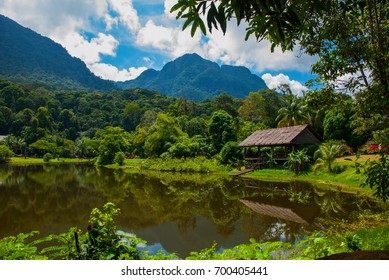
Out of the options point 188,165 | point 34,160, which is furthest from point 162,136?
point 34,160

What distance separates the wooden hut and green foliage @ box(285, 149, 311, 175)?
173 cm

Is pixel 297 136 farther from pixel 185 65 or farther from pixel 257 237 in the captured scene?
pixel 185 65

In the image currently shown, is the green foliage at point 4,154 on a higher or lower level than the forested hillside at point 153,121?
lower

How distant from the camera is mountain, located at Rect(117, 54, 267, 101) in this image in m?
100

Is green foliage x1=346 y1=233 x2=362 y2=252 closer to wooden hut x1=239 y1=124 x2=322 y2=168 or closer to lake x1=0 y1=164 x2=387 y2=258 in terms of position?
lake x1=0 y1=164 x2=387 y2=258

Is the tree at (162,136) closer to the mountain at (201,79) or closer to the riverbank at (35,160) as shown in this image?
the riverbank at (35,160)

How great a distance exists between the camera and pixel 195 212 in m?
11.5

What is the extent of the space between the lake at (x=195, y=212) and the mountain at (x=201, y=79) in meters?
79.9

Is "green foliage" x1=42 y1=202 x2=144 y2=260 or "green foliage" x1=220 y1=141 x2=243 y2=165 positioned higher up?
"green foliage" x1=220 y1=141 x2=243 y2=165

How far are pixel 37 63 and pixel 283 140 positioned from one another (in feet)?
329

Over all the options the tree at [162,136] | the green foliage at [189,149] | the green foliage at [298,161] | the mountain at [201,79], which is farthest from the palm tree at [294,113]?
the mountain at [201,79]

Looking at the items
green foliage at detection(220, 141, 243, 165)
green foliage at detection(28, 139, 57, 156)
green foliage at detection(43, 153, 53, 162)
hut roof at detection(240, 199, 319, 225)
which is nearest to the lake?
hut roof at detection(240, 199, 319, 225)

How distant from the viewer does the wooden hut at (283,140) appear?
2249cm
